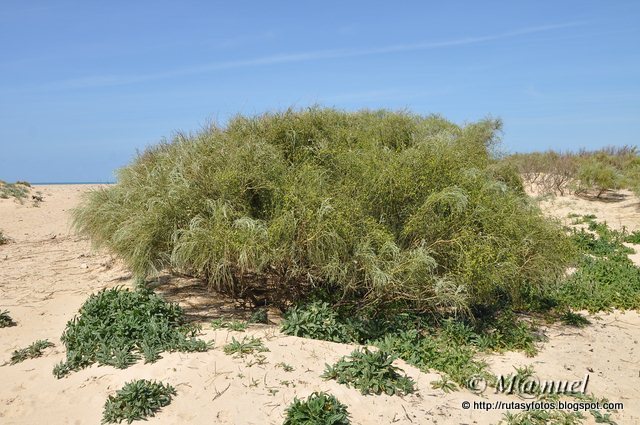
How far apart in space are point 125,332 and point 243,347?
1.28 m

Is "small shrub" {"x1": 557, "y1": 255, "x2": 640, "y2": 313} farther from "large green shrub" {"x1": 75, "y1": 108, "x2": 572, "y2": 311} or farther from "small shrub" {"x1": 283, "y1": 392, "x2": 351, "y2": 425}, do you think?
"small shrub" {"x1": 283, "y1": 392, "x2": 351, "y2": 425}

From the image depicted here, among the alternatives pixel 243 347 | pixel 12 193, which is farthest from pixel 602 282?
pixel 12 193

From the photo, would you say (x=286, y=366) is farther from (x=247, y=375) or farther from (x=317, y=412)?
(x=317, y=412)

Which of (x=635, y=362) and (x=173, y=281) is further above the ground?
(x=173, y=281)

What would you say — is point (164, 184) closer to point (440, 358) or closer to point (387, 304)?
point (387, 304)

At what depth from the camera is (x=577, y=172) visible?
67.7ft

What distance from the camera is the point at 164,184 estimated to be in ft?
22.6

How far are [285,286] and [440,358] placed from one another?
2.12 metres

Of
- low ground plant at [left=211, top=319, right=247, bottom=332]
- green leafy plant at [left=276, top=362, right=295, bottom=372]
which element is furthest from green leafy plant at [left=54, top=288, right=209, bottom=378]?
green leafy plant at [left=276, top=362, right=295, bottom=372]

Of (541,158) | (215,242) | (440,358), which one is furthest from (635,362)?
(541,158)

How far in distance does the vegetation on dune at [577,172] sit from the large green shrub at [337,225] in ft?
34.5

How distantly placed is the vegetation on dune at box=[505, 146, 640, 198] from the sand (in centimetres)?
1091

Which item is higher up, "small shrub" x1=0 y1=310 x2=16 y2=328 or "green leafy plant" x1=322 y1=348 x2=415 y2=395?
"small shrub" x1=0 y1=310 x2=16 y2=328

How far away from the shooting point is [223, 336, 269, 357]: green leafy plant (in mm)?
5344
